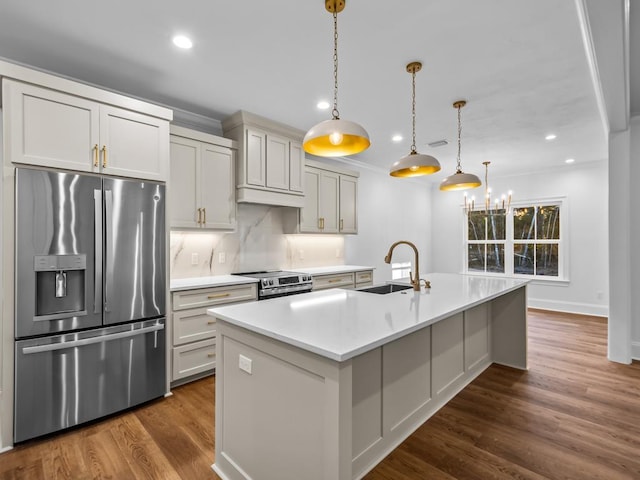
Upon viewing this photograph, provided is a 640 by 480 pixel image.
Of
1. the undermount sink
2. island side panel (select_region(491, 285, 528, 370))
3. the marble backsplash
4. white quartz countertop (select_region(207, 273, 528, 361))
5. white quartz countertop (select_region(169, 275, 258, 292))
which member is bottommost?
island side panel (select_region(491, 285, 528, 370))

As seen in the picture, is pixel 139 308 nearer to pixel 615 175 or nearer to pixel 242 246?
pixel 242 246

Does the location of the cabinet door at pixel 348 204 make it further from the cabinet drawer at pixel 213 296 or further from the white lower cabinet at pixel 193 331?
the white lower cabinet at pixel 193 331

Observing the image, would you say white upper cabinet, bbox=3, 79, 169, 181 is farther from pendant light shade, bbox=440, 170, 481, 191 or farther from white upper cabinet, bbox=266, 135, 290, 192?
pendant light shade, bbox=440, 170, 481, 191

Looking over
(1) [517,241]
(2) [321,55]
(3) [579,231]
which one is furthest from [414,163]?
(1) [517,241]

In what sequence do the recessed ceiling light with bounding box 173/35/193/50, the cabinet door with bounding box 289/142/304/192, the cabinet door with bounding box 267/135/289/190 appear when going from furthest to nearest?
Result: the cabinet door with bounding box 289/142/304/192 → the cabinet door with bounding box 267/135/289/190 → the recessed ceiling light with bounding box 173/35/193/50

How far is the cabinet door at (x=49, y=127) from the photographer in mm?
2094

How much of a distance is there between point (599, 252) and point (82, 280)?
23.8ft

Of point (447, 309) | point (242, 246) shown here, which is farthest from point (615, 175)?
point (242, 246)

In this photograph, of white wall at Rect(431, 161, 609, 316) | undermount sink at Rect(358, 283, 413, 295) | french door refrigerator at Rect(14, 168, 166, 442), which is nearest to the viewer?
french door refrigerator at Rect(14, 168, 166, 442)

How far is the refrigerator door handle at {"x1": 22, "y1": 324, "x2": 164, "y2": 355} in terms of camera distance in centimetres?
213

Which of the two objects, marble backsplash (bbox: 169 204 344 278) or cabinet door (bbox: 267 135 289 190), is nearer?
marble backsplash (bbox: 169 204 344 278)

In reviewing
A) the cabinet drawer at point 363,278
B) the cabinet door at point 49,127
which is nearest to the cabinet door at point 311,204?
the cabinet drawer at point 363,278

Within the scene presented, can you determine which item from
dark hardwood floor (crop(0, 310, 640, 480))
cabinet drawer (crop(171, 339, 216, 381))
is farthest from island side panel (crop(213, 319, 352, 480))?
cabinet drawer (crop(171, 339, 216, 381))

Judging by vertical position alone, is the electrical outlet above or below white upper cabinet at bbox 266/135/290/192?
below
